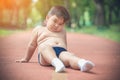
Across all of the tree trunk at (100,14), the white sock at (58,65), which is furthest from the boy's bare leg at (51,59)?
the tree trunk at (100,14)

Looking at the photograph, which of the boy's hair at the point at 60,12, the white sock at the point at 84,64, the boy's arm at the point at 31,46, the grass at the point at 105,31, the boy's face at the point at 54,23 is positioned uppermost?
the boy's hair at the point at 60,12

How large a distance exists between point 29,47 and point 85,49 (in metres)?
0.23

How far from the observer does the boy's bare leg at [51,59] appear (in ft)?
6.15

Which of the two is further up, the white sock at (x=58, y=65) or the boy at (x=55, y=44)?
the boy at (x=55, y=44)

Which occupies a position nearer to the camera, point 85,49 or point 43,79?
point 43,79

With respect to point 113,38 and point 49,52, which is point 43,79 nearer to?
point 49,52

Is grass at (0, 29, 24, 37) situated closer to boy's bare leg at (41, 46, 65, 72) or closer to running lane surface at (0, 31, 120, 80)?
running lane surface at (0, 31, 120, 80)

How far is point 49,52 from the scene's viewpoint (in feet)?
6.23

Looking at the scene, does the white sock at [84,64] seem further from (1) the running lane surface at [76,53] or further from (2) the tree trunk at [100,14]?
(2) the tree trunk at [100,14]

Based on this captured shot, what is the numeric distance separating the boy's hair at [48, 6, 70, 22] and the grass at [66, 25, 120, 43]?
9 cm

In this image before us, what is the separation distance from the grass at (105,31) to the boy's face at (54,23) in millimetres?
94

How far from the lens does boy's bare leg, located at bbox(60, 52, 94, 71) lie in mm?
1874

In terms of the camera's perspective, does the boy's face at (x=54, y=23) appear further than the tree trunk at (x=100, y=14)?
No

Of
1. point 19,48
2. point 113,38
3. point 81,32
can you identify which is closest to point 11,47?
point 19,48
